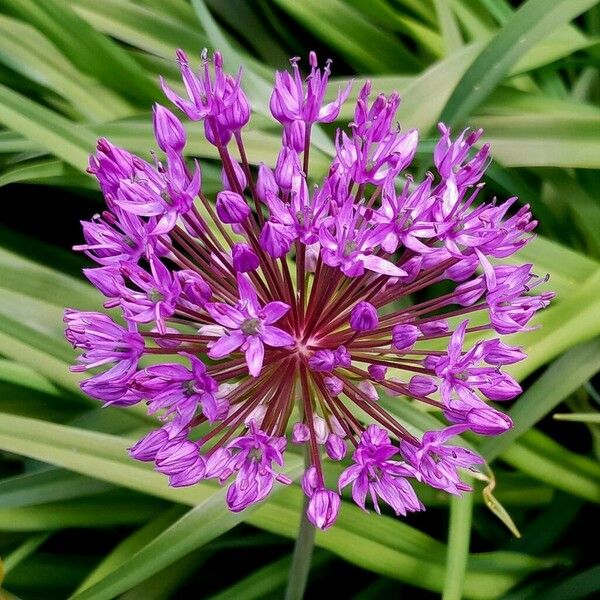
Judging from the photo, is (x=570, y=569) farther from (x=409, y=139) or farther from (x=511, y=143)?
(x=409, y=139)

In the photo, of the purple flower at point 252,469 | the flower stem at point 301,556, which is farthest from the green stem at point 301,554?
the purple flower at point 252,469

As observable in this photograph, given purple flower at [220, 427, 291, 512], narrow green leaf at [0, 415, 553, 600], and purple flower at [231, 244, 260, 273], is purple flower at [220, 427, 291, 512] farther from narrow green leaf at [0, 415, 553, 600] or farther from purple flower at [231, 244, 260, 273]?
narrow green leaf at [0, 415, 553, 600]

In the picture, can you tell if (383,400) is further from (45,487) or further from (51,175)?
(51,175)

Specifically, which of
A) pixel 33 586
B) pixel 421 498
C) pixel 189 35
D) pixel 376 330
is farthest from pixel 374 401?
pixel 189 35

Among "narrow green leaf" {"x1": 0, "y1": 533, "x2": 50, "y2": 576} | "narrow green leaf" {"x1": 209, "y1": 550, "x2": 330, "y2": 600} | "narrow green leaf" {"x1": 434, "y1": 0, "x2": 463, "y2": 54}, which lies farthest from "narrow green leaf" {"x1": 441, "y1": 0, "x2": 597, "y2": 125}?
"narrow green leaf" {"x1": 0, "y1": 533, "x2": 50, "y2": 576}

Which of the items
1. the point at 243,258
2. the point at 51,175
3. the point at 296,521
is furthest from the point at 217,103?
the point at 296,521

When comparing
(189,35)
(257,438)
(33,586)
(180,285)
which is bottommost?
(33,586)
